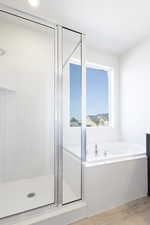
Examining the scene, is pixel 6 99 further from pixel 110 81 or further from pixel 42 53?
pixel 110 81

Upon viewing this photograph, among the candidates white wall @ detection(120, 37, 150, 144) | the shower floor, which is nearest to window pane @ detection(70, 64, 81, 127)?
the shower floor

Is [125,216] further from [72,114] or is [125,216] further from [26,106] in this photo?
[26,106]

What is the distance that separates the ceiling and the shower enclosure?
10.5 inches

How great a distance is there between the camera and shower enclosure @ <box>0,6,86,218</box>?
1830 millimetres

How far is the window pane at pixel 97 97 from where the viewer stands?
3.05 meters

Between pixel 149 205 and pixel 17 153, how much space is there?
2.07m

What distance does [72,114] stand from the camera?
2.22 m

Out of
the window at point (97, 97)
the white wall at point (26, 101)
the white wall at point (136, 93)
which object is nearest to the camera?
the white wall at point (26, 101)

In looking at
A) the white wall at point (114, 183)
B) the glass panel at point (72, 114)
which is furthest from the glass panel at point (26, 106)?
the white wall at point (114, 183)

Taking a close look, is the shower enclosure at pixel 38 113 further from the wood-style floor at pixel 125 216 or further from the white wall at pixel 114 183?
the wood-style floor at pixel 125 216

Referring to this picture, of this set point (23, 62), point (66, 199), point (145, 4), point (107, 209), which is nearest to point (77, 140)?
point (66, 199)

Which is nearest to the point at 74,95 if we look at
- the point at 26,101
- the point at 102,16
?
the point at 26,101

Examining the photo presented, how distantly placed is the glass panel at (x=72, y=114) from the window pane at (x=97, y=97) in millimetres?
844

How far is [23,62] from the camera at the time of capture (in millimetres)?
2350
